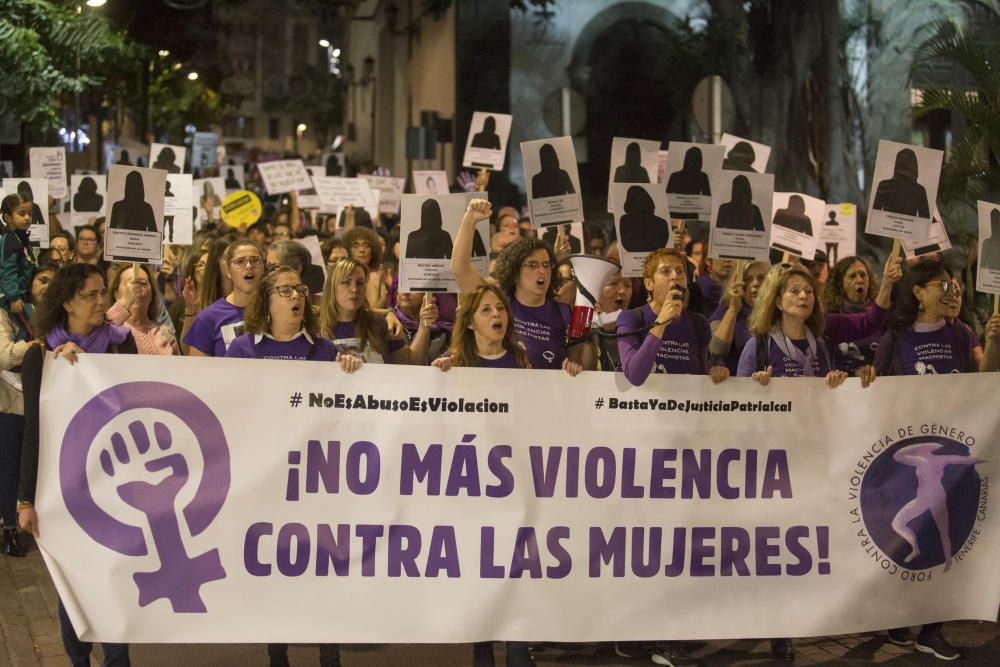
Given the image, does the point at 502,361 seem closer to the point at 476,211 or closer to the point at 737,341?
the point at 476,211

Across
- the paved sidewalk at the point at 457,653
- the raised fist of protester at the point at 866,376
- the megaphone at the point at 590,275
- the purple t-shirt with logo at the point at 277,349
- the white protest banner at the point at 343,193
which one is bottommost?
the paved sidewalk at the point at 457,653

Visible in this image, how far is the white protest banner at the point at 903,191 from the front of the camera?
7781 mm

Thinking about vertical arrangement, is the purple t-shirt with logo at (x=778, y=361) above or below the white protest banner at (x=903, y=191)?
below

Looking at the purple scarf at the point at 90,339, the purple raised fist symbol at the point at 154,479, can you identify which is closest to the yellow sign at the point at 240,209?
the purple scarf at the point at 90,339

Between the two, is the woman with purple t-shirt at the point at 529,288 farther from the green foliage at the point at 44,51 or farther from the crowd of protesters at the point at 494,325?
the green foliage at the point at 44,51

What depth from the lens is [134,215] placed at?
286 inches

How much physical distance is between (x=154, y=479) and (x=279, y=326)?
0.84m

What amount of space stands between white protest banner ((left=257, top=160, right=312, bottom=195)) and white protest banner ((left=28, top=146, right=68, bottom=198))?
2866 millimetres

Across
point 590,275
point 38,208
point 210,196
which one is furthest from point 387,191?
point 590,275

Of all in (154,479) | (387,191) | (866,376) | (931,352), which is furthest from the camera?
(387,191)

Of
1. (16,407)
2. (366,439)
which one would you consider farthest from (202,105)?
(366,439)

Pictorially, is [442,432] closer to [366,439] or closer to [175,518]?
[366,439]

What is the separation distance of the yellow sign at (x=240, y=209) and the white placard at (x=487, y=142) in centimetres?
268

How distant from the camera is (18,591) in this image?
26.2 ft
